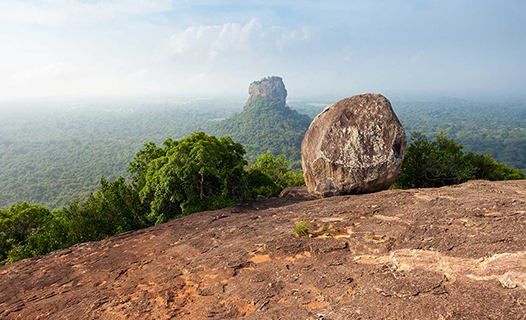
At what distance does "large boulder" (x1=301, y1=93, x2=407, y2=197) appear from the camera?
38.0ft

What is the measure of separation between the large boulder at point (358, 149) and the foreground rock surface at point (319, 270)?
2.46 m

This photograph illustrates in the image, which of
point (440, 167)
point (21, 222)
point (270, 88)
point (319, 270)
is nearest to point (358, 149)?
point (319, 270)

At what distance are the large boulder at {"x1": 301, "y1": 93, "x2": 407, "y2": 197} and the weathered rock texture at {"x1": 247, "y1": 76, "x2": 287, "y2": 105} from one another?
177 metres

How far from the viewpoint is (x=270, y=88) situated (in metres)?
184

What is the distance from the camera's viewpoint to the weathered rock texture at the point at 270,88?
7259 inches

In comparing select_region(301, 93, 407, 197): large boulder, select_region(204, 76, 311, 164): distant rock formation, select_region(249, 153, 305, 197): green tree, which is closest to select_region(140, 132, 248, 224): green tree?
select_region(249, 153, 305, 197): green tree

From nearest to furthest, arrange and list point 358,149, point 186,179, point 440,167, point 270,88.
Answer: point 358,149, point 186,179, point 440,167, point 270,88

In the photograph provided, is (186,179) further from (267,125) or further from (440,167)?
(267,125)

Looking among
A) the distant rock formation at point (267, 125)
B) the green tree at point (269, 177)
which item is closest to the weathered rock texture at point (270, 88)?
the distant rock formation at point (267, 125)

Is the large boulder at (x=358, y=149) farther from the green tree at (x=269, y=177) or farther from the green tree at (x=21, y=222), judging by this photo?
the green tree at (x=21, y=222)

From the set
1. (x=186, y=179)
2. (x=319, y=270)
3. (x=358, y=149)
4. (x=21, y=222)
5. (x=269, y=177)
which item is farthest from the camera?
(x=269, y=177)

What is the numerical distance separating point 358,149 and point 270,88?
7107 inches

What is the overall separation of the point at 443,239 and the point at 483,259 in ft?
2.83

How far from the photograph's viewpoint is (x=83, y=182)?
105625 millimetres
